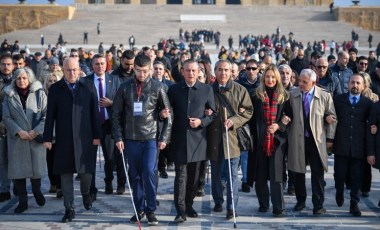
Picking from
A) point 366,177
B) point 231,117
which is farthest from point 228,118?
point 366,177

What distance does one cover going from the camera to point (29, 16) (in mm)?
54312

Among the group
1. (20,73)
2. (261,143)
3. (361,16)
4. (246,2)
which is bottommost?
(261,143)

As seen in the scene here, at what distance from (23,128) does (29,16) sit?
50.3 metres

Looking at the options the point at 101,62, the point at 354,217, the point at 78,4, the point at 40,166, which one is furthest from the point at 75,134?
the point at 78,4

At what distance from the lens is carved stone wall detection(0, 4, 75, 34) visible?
54312mm

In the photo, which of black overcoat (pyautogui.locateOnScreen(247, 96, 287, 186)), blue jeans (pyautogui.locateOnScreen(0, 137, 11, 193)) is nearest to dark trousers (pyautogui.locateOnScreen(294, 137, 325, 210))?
black overcoat (pyautogui.locateOnScreen(247, 96, 287, 186))

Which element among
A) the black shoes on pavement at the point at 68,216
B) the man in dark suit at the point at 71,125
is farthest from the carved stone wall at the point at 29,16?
the black shoes on pavement at the point at 68,216

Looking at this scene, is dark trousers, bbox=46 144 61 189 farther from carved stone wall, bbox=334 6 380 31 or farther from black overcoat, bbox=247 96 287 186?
carved stone wall, bbox=334 6 380 31

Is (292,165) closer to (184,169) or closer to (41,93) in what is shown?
(184,169)

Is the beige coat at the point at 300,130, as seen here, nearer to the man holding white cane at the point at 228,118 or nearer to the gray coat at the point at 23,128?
the man holding white cane at the point at 228,118

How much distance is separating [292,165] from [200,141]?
4.20 feet

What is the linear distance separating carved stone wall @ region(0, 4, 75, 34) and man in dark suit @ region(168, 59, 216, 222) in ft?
166

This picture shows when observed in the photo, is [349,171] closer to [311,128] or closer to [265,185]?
[311,128]

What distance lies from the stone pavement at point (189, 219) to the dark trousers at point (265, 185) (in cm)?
17
